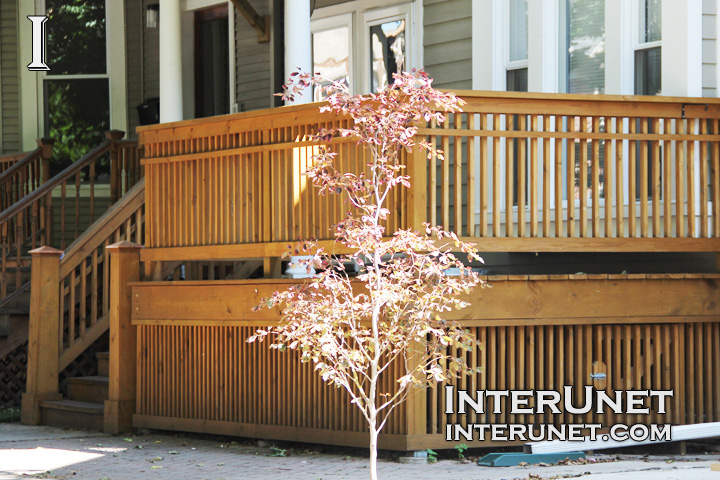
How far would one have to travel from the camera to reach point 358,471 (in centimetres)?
654

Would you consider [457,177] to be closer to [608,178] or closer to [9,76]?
[608,178]

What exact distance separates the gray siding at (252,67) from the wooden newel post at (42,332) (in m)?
3.76

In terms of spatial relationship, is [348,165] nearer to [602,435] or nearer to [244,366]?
[244,366]

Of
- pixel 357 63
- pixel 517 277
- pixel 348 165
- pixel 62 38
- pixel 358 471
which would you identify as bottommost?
pixel 358 471

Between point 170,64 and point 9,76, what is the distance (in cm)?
422

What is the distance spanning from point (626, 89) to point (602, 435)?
2.72 metres

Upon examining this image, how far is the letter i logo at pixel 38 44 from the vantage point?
1355cm

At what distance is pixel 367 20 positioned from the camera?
1064 cm

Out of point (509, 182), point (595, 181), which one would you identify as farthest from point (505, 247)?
point (595, 181)

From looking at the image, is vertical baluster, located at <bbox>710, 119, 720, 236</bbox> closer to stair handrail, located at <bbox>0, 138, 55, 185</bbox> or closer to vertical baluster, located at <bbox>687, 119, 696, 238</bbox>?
vertical baluster, located at <bbox>687, 119, 696, 238</bbox>

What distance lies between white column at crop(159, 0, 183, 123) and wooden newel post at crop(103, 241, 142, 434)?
7.74ft

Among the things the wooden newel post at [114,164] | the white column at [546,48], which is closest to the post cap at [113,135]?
the wooden newel post at [114,164]

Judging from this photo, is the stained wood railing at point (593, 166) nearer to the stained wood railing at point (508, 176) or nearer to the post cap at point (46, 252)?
the stained wood railing at point (508, 176)

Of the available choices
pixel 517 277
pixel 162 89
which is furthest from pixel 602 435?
pixel 162 89
